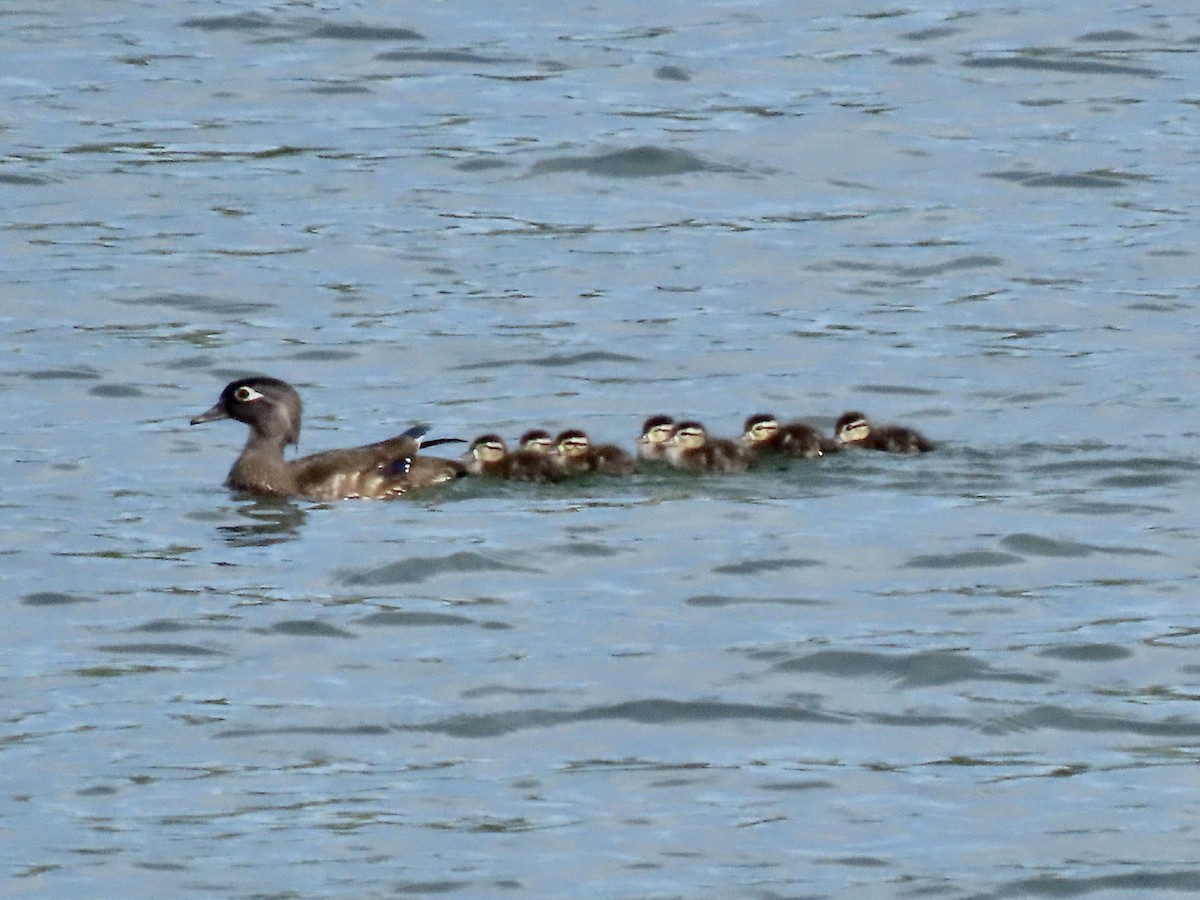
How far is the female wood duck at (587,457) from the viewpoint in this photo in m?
15.0

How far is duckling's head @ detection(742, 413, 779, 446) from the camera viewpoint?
50.4 feet

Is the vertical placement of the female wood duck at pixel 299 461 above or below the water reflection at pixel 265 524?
above

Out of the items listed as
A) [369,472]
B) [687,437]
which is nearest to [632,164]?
[687,437]

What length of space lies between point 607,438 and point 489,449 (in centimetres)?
122

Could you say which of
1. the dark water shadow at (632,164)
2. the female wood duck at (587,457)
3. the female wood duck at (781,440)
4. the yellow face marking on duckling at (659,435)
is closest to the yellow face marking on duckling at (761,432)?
the female wood duck at (781,440)

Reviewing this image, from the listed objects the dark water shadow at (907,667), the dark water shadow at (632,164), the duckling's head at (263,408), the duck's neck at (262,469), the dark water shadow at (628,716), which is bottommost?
the dark water shadow at (628,716)

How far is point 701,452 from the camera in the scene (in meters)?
15.1

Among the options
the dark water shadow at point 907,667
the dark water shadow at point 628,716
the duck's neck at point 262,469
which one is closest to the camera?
the dark water shadow at point 628,716

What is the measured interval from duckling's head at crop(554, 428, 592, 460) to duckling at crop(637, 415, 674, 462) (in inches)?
12.6

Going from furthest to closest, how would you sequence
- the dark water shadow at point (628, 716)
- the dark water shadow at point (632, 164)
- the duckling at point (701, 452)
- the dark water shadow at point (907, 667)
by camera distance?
the dark water shadow at point (632, 164)
the duckling at point (701, 452)
the dark water shadow at point (907, 667)
the dark water shadow at point (628, 716)

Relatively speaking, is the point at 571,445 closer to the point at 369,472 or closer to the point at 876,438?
the point at 369,472

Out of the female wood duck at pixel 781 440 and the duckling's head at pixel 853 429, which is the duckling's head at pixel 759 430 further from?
the duckling's head at pixel 853 429

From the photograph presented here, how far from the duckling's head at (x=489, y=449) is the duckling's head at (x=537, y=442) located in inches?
4.5

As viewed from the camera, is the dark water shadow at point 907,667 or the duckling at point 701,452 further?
the duckling at point 701,452
